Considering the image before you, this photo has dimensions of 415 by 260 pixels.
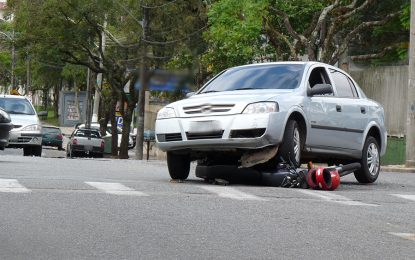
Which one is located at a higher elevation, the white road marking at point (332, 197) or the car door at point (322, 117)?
the car door at point (322, 117)

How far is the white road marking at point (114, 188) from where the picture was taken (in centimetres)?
1100

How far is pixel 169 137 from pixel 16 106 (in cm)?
1341

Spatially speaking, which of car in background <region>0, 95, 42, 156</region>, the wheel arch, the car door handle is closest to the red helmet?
the wheel arch

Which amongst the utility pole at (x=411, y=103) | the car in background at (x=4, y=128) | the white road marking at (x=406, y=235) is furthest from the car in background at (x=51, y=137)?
the white road marking at (x=406, y=235)

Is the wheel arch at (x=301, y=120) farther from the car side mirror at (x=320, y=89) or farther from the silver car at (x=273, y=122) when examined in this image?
the car side mirror at (x=320, y=89)

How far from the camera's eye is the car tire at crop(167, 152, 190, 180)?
44.4 feet

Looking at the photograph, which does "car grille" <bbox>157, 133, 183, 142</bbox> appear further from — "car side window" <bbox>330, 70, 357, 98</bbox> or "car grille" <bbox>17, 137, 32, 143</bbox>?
"car grille" <bbox>17, 137, 32, 143</bbox>

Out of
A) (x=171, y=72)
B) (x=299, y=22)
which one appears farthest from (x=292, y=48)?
(x=171, y=72)

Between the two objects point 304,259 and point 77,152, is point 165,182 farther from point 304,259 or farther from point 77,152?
point 77,152

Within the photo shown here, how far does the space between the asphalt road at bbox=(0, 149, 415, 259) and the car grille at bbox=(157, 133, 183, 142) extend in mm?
650

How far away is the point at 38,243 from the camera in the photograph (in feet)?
24.2

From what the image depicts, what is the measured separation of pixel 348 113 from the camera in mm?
14234

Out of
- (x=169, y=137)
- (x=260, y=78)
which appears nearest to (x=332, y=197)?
(x=169, y=137)

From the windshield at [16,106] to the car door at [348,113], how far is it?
12.7m
